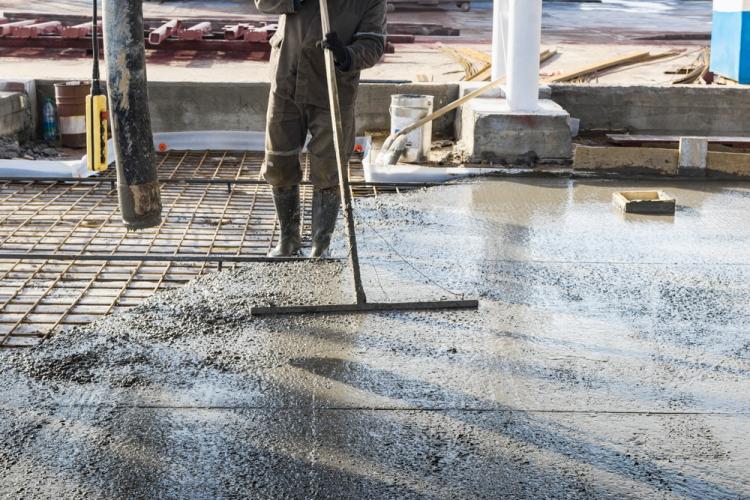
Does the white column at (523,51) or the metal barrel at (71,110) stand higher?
the white column at (523,51)

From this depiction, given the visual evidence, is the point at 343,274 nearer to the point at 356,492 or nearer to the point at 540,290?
the point at 540,290

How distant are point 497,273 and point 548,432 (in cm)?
170

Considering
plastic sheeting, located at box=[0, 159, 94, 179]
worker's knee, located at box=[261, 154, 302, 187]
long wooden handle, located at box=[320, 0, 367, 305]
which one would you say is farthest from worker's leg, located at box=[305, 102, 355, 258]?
plastic sheeting, located at box=[0, 159, 94, 179]

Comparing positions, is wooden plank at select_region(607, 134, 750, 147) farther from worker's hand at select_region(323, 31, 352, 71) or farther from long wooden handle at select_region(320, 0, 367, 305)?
long wooden handle at select_region(320, 0, 367, 305)

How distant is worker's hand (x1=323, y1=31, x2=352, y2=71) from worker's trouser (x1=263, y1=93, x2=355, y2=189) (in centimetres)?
31

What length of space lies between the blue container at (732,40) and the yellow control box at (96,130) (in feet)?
26.5

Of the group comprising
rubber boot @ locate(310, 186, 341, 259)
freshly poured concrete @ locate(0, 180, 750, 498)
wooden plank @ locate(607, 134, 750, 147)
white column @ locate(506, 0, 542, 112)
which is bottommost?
freshly poured concrete @ locate(0, 180, 750, 498)

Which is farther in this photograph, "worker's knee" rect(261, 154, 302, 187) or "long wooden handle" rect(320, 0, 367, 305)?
"worker's knee" rect(261, 154, 302, 187)

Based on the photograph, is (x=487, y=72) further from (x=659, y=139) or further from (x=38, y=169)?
(x=38, y=169)

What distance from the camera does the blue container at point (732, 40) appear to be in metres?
9.98

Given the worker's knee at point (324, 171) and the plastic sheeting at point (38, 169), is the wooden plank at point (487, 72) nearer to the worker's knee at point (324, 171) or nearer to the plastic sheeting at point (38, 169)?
the plastic sheeting at point (38, 169)

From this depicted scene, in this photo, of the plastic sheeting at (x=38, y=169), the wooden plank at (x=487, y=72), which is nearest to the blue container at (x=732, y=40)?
the wooden plank at (x=487, y=72)

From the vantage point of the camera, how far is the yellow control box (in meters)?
3.59

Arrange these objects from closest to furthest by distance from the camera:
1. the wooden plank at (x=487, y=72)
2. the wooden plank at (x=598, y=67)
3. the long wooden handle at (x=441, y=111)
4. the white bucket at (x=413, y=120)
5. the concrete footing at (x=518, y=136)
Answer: the long wooden handle at (x=441, y=111)
the concrete footing at (x=518, y=136)
the white bucket at (x=413, y=120)
the wooden plank at (x=487, y=72)
the wooden plank at (x=598, y=67)
